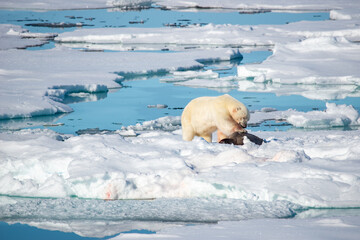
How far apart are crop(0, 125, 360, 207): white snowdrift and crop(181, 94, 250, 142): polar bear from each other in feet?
0.87

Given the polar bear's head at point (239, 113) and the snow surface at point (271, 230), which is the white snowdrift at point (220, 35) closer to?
the polar bear's head at point (239, 113)

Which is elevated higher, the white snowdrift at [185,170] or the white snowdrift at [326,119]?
the white snowdrift at [185,170]

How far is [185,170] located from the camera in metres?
4.30

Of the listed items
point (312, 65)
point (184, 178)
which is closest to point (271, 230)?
point (184, 178)

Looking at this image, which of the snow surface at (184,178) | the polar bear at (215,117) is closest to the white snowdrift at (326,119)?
the snow surface at (184,178)

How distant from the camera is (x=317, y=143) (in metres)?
5.17

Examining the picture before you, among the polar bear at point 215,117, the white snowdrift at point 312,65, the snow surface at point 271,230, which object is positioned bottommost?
the white snowdrift at point 312,65

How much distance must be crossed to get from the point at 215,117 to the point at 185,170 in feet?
3.18

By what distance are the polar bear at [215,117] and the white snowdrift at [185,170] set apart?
26 cm

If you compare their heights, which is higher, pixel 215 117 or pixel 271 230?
pixel 215 117

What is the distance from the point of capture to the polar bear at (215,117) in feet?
16.7

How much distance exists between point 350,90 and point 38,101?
17.8ft

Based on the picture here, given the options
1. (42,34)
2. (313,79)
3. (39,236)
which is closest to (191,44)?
(42,34)

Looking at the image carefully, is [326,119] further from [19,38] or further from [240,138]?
[19,38]
